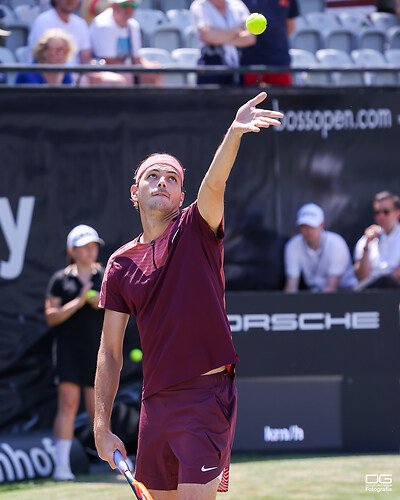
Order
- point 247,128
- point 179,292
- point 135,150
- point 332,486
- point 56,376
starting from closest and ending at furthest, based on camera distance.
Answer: point 247,128 → point 179,292 → point 332,486 → point 56,376 → point 135,150

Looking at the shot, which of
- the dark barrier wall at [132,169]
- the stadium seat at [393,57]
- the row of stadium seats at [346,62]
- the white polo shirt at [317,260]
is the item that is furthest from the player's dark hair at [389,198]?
the stadium seat at [393,57]

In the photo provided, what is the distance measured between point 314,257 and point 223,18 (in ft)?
7.79

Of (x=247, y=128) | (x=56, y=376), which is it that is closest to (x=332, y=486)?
(x=56, y=376)

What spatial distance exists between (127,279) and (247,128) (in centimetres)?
97

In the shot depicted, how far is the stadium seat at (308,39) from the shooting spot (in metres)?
11.6

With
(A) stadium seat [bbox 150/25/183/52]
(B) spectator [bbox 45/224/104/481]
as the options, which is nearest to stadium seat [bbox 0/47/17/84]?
(A) stadium seat [bbox 150/25/183/52]

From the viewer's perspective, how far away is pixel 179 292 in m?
3.98

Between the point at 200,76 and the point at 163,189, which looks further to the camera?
the point at 200,76

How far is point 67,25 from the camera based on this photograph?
855cm

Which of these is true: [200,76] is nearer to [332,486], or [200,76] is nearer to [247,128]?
[332,486]

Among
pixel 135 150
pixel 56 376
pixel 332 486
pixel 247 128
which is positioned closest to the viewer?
pixel 247 128

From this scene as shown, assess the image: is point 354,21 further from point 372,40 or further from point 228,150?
point 228,150

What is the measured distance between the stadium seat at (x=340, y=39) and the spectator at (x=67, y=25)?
4025 millimetres

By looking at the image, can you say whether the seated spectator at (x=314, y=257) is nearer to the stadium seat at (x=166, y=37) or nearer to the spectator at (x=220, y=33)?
the spectator at (x=220, y=33)
